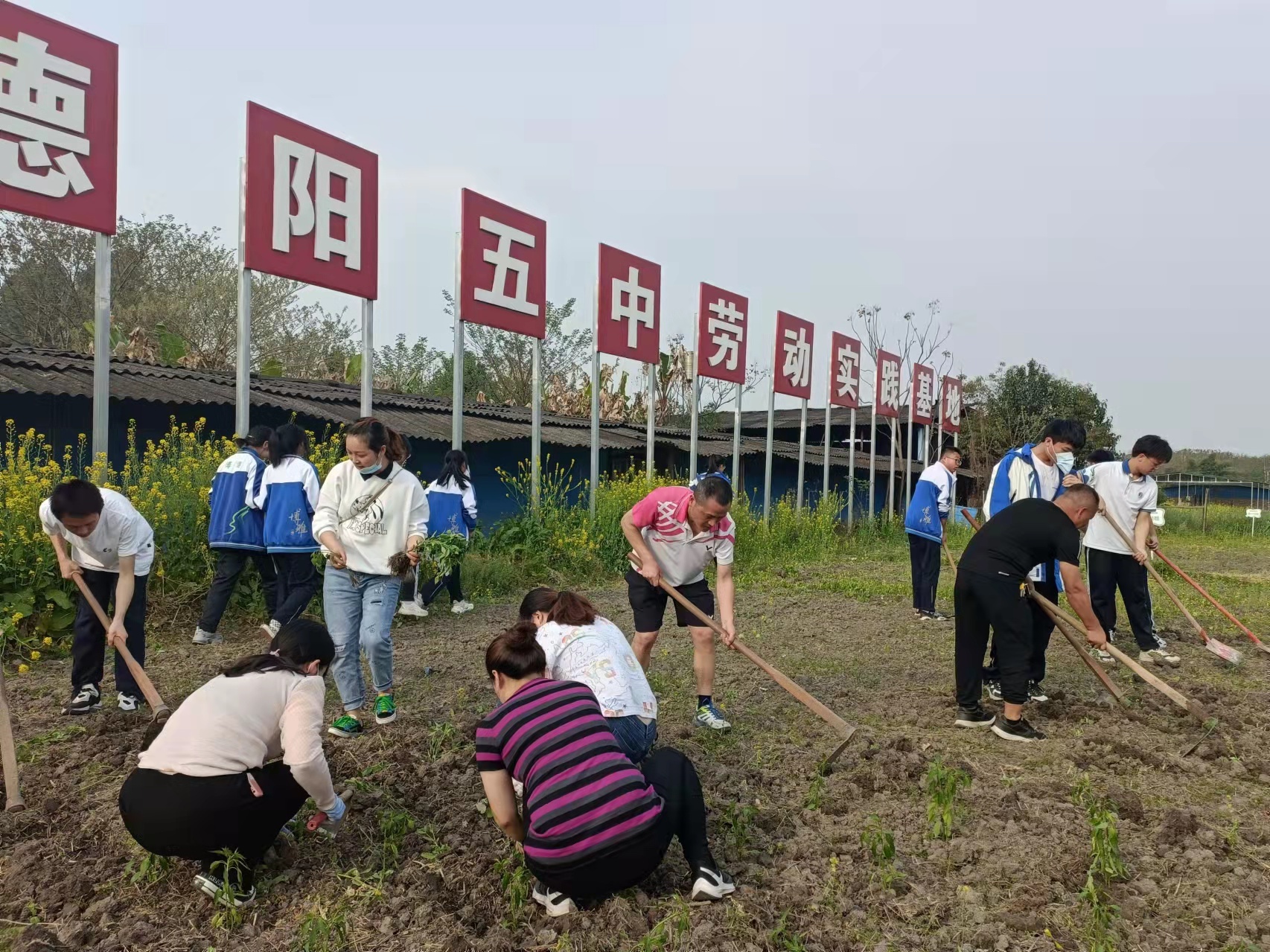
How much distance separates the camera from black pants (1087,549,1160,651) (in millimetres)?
6184

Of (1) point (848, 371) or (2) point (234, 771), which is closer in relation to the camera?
(2) point (234, 771)

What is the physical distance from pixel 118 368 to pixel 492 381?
15447mm

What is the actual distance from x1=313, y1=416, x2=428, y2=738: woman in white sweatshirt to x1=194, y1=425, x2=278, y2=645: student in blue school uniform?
2.19m

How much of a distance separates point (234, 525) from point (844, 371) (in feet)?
43.8

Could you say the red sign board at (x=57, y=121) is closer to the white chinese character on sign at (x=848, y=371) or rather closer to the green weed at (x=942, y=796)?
the green weed at (x=942, y=796)

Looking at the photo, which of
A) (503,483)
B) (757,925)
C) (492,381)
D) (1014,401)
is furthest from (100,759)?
(1014,401)

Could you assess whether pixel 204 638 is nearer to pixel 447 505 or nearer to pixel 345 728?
pixel 447 505

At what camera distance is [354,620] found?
14.0ft

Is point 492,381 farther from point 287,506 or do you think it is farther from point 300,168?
point 287,506

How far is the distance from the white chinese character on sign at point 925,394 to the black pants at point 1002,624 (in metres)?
17.2

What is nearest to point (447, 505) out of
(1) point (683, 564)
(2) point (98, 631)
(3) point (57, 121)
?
(2) point (98, 631)

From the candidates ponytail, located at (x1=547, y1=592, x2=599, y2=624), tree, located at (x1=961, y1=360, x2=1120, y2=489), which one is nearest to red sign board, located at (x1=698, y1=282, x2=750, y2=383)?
ponytail, located at (x1=547, y1=592, x2=599, y2=624)

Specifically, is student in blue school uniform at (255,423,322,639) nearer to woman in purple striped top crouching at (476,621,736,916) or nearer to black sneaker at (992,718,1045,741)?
woman in purple striped top crouching at (476,621,736,916)

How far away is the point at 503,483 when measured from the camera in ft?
41.6
